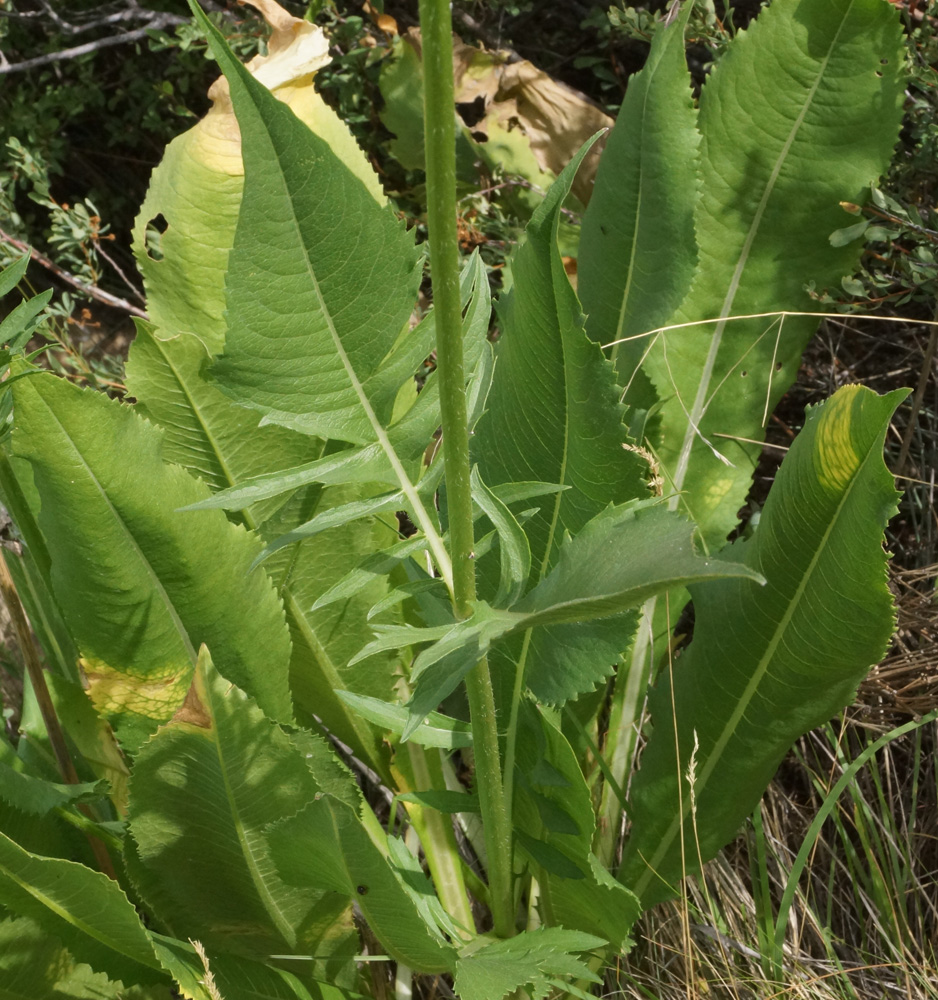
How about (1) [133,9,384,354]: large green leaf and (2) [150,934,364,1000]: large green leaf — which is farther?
(1) [133,9,384,354]: large green leaf

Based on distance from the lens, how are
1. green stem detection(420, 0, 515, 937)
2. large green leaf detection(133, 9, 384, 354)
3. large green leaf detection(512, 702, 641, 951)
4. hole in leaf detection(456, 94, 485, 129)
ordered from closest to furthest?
1. green stem detection(420, 0, 515, 937)
2. large green leaf detection(512, 702, 641, 951)
3. large green leaf detection(133, 9, 384, 354)
4. hole in leaf detection(456, 94, 485, 129)

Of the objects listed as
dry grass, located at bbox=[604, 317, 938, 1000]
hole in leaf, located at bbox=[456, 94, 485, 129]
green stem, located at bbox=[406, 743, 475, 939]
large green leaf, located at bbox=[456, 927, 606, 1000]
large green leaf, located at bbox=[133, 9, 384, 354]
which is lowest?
dry grass, located at bbox=[604, 317, 938, 1000]

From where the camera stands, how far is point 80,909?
92cm

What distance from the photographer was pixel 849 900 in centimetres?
127

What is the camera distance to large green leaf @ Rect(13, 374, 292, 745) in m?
0.91

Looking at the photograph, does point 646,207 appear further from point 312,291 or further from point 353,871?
point 353,871

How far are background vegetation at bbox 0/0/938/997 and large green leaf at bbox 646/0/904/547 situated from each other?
0.08 m

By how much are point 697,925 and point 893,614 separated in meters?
0.52

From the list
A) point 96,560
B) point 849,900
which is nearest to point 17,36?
point 96,560

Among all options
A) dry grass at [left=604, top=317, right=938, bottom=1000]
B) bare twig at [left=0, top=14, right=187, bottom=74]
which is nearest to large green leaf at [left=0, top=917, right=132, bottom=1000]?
dry grass at [left=604, top=317, right=938, bottom=1000]

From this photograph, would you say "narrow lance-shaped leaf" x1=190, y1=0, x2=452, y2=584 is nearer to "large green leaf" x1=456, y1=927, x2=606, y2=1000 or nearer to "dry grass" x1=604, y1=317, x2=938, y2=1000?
"large green leaf" x1=456, y1=927, x2=606, y2=1000

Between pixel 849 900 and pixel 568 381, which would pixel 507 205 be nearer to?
pixel 568 381

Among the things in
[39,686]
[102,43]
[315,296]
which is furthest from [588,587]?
[102,43]

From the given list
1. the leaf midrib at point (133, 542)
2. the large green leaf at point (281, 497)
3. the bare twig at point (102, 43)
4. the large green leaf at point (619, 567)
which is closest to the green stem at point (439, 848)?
the large green leaf at point (281, 497)
